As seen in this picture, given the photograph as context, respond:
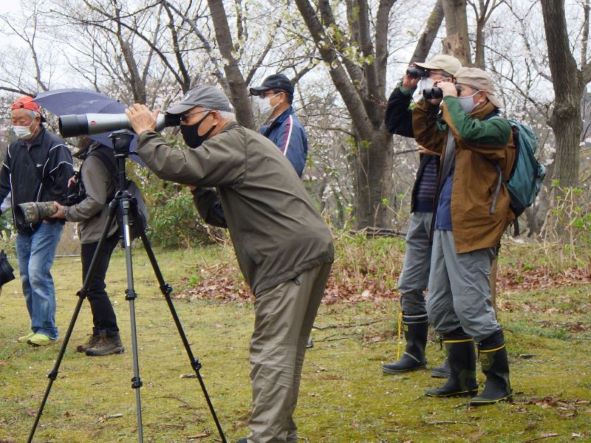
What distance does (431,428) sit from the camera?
4.48 m

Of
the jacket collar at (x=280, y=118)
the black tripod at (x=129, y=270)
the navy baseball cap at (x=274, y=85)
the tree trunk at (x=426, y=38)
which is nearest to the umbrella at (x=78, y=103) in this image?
the navy baseball cap at (x=274, y=85)

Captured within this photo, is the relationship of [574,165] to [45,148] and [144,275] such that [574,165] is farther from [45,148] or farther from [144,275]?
[45,148]

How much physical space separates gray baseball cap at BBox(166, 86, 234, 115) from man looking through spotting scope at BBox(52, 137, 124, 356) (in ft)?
7.93

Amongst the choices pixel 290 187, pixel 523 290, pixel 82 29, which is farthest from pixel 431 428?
pixel 82 29

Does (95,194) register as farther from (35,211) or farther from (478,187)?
(478,187)

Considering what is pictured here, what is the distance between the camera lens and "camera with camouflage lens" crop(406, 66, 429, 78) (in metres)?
5.10

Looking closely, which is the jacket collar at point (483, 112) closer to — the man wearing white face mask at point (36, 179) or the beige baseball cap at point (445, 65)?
the beige baseball cap at point (445, 65)

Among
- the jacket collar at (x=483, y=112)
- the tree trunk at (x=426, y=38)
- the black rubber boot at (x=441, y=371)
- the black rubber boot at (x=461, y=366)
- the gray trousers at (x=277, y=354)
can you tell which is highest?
the tree trunk at (x=426, y=38)

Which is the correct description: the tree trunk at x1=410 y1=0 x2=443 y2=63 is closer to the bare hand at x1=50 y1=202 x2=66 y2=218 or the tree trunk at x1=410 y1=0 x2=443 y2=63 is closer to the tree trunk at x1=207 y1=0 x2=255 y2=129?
the tree trunk at x1=207 y1=0 x2=255 y2=129

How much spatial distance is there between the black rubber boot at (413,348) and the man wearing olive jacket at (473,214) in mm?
827

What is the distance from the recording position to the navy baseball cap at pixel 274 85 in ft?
19.4

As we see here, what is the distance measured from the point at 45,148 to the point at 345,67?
8.40 m

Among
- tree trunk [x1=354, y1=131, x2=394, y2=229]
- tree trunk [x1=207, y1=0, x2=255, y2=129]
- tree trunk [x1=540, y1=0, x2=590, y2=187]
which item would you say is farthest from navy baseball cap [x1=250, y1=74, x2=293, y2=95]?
tree trunk [x1=354, y1=131, x2=394, y2=229]

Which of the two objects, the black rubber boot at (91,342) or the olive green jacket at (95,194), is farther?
the black rubber boot at (91,342)
